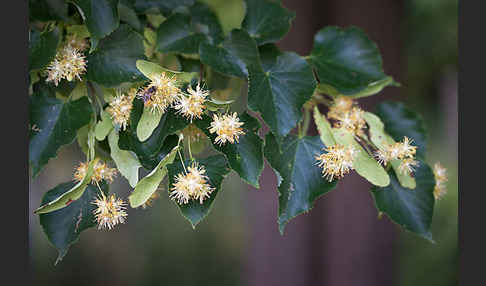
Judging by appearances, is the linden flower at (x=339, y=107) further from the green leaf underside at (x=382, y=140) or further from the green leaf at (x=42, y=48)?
the green leaf at (x=42, y=48)

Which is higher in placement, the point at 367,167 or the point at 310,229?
the point at 367,167

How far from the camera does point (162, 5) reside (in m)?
0.58

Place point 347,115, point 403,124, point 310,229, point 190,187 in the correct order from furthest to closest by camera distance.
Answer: point 310,229
point 403,124
point 347,115
point 190,187

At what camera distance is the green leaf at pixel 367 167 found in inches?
19.4

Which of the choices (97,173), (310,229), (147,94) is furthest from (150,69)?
(310,229)

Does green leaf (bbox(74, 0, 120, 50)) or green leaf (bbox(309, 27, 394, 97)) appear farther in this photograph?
green leaf (bbox(309, 27, 394, 97))

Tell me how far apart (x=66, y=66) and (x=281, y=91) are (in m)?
0.24

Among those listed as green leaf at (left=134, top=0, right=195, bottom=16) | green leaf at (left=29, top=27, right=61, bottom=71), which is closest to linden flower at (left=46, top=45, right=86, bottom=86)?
green leaf at (left=29, top=27, right=61, bottom=71)

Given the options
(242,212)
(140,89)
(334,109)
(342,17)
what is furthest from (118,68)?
(242,212)

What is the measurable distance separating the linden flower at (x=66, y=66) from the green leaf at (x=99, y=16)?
0.03m

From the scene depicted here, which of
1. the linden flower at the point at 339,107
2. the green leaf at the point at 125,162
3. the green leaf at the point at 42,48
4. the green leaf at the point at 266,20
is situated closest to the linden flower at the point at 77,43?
the green leaf at the point at 42,48

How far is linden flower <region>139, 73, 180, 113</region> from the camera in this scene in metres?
0.43

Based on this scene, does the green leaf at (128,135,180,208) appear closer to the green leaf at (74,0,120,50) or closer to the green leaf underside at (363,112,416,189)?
the green leaf at (74,0,120,50)

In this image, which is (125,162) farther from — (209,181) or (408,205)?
(408,205)
